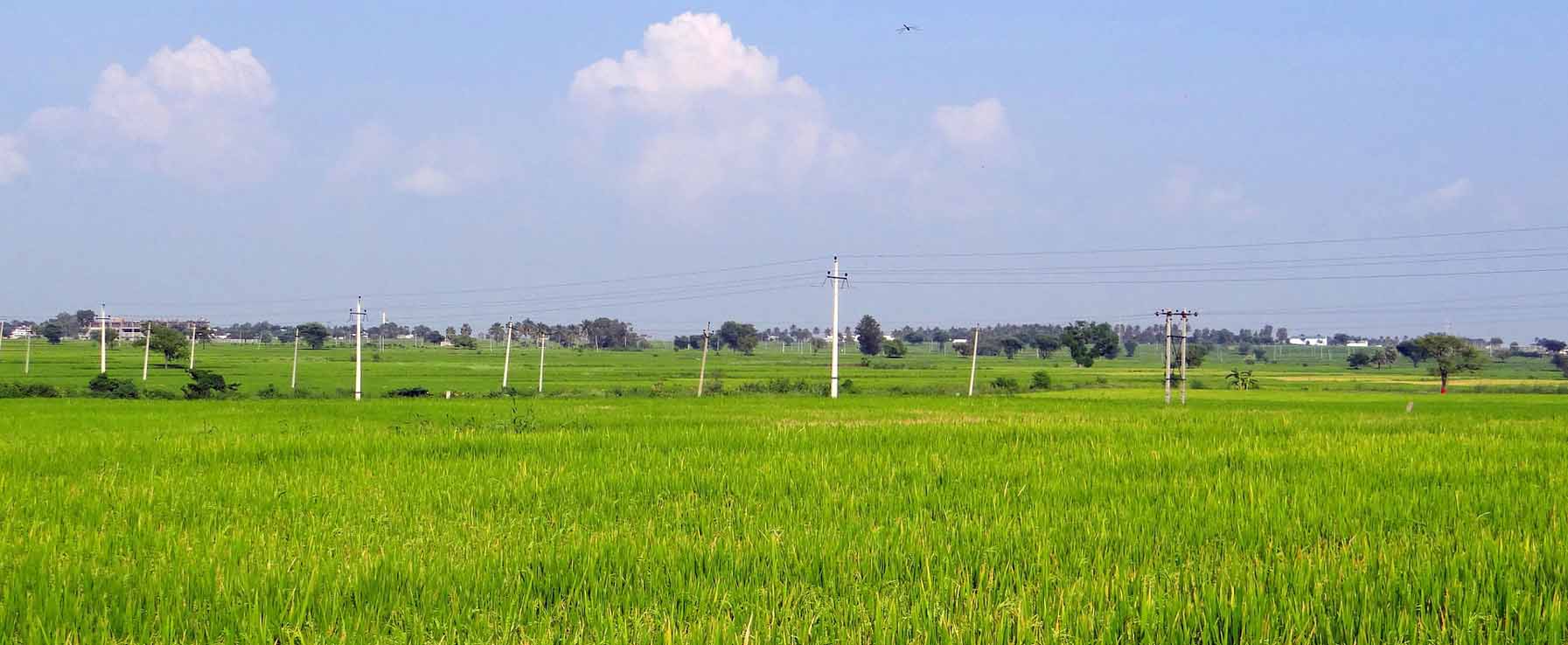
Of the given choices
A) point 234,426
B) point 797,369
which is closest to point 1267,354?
point 797,369

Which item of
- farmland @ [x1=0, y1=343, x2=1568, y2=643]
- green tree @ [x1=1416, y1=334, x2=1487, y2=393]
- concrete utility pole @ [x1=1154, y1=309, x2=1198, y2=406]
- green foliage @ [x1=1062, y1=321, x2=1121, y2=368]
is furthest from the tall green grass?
green foliage @ [x1=1062, y1=321, x2=1121, y2=368]

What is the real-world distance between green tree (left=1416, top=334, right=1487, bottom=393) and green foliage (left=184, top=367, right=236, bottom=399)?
228ft

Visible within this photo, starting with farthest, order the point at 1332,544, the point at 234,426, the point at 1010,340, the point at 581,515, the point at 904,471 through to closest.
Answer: the point at 1010,340 → the point at 234,426 → the point at 904,471 → the point at 581,515 → the point at 1332,544

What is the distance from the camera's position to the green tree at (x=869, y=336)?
486 feet

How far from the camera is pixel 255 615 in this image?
4832 mm

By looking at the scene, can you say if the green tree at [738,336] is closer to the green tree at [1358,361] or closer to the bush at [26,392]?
the green tree at [1358,361]

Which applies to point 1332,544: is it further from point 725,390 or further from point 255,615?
point 725,390

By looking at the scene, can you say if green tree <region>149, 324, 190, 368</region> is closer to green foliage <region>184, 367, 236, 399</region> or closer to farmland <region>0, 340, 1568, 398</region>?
farmland <region>0, 340, 1568, 398</region>

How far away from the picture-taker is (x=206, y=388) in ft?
140

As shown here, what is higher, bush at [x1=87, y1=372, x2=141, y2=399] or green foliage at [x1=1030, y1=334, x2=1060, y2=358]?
green foliage at [x1=1030, y1=334, x2=1060, y2=358]

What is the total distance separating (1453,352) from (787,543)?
266 ft

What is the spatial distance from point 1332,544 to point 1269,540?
344 millimetres

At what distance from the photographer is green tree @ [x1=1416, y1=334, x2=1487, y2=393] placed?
240 feet

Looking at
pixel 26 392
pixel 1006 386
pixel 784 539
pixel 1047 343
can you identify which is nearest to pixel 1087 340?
pixel 1047 343
